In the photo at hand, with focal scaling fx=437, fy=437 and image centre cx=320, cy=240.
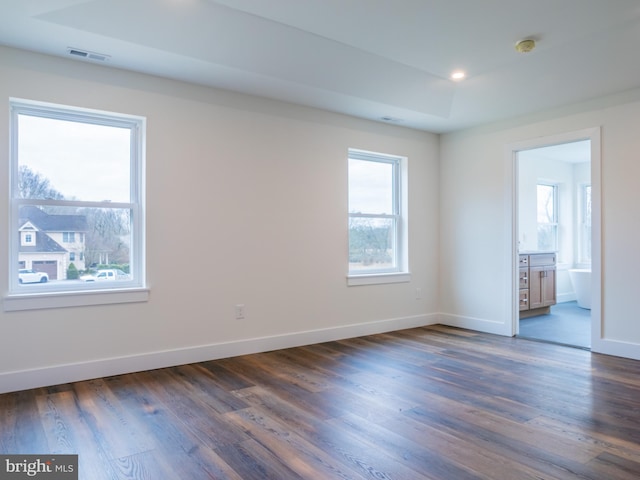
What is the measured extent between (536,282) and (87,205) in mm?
5641

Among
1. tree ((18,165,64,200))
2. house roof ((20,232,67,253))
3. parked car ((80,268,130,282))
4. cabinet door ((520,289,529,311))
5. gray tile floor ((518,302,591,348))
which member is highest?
tree ((18,165,64,200))

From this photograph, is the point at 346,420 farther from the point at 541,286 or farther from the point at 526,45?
the point at 541,286

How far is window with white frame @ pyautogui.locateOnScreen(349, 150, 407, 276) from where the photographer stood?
196 inches

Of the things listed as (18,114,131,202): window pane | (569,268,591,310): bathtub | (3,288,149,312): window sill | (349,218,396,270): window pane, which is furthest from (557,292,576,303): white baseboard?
(18,114,131,202): window pane

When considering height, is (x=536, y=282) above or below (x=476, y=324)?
above

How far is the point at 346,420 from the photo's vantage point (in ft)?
8.46

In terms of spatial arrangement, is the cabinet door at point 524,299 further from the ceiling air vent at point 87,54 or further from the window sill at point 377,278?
the ceiling air vent at point 87,54

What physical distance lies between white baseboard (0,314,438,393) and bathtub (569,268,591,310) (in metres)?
3.76

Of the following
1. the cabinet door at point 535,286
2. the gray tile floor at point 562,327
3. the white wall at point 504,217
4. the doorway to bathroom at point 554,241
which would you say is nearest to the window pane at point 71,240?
the white wall at point 504,217

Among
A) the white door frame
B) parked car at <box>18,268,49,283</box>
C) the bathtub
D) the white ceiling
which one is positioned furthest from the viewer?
the bathtub

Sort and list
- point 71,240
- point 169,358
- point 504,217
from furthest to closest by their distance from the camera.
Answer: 1. point 504,217
2. point 169,358
3. point 71,240

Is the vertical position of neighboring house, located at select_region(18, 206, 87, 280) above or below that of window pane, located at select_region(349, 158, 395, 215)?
below

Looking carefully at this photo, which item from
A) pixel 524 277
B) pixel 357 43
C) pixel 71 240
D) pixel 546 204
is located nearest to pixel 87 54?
pixel 71 240

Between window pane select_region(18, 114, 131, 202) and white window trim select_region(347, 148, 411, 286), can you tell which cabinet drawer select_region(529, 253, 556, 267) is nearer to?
white window trim select_region(347, 148, 411, 286)
